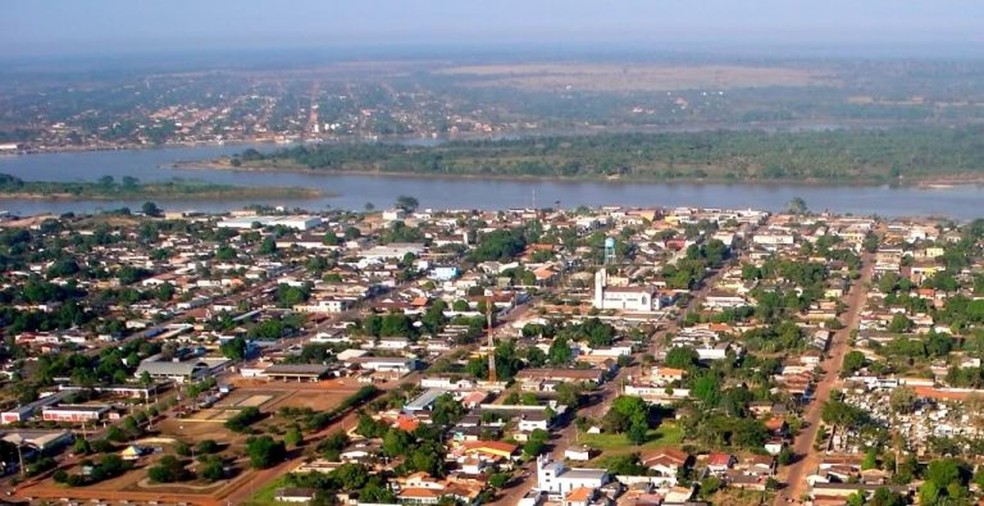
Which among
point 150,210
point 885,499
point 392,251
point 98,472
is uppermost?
point 885,499

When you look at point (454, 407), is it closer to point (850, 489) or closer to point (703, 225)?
point (850, 489)

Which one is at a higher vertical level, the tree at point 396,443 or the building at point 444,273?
the tree at point 396,443

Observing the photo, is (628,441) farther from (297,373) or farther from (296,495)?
(297,373)

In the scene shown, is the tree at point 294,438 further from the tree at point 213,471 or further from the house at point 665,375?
the house at point 665,375

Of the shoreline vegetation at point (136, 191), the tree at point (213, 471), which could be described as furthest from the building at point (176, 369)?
the shoreline vegetation at point (136, 191)

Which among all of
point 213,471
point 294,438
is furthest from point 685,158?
point 213,471

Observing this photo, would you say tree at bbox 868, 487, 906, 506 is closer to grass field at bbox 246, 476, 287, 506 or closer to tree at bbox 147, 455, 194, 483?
grass field at bbox 246, 476, 287, 506
